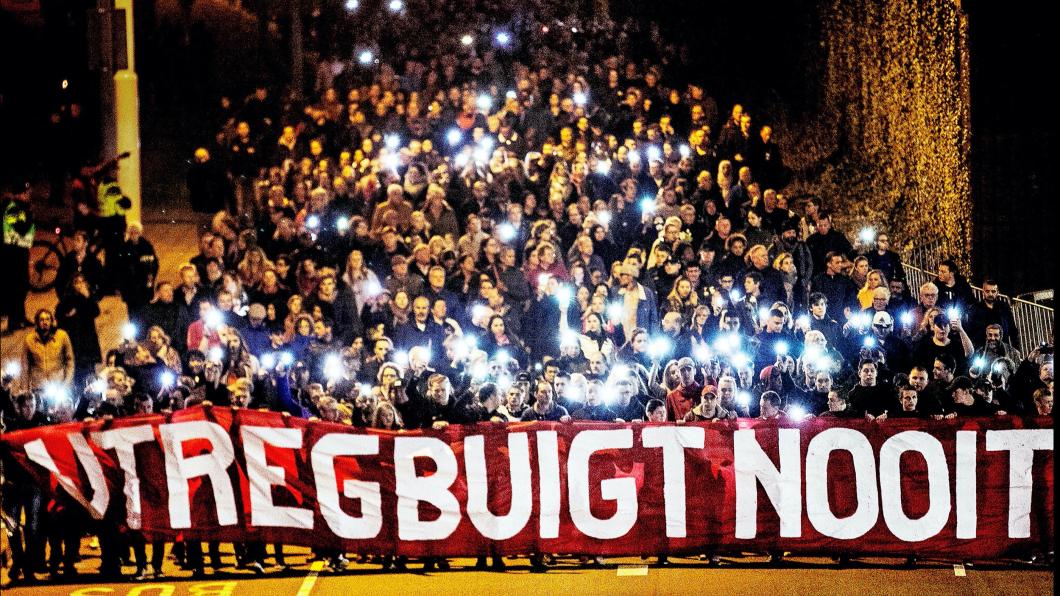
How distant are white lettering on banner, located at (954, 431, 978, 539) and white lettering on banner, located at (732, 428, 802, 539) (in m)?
1.32

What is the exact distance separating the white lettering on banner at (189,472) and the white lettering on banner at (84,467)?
56 centimetres

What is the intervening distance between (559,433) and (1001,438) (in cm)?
371

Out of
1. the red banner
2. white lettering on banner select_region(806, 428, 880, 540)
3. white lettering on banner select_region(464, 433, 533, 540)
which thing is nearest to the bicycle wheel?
the red banner

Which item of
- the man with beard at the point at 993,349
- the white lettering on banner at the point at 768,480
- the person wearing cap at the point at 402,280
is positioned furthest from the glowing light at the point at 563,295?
the man with beard at the point at 993,349

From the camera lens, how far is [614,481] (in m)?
12.8

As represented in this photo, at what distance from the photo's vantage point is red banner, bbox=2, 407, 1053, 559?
12586 millimetres

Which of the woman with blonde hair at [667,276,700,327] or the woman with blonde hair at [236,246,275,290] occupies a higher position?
the woman with blonde hair at [236,246,275,290]

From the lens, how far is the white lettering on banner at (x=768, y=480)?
12.6 m

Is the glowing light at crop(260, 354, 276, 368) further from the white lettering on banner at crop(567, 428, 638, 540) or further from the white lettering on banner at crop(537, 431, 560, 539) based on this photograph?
the white lettering on banner at crop(567, 428, 638, 540)

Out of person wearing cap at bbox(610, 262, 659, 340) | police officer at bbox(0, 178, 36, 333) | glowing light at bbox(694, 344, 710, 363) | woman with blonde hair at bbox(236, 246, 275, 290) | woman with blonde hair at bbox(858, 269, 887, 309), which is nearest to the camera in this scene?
glowing light at bbox(694, 344, 710, 363)

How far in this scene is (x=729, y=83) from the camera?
86.2 ft

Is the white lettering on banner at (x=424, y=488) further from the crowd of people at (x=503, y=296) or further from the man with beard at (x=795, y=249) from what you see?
the man with beard at (x=795, y=249)

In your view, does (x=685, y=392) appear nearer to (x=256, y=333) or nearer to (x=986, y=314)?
(x=986, y=314)

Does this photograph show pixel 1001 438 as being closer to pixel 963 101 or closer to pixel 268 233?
pixel 268 233
